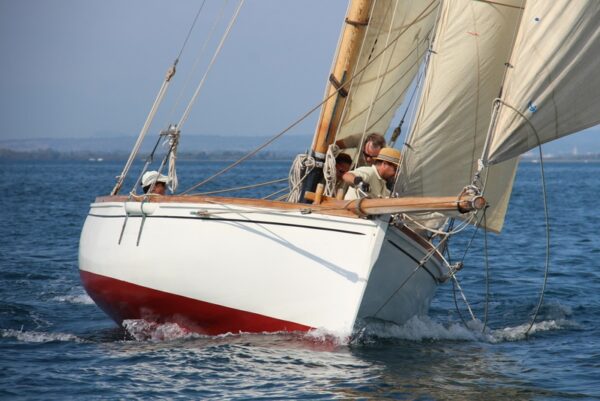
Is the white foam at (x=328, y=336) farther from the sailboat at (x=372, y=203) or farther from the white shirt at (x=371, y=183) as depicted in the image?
the white shirt at (x=371, y=183)

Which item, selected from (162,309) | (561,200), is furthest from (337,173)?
(561,200)

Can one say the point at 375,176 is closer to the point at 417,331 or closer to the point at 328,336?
the point at 328,336

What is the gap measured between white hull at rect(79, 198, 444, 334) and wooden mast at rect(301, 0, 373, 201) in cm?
130

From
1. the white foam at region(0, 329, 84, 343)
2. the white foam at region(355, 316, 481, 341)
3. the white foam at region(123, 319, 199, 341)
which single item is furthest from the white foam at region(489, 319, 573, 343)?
the white foam at region(0, 329, 84, 343)

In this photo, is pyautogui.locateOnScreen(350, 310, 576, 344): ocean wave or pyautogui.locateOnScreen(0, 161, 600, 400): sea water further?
pyautogui.locateOnScreen(350, 310, 576, 344): ocean wave

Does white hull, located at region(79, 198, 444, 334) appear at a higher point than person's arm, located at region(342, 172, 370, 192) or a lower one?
lower

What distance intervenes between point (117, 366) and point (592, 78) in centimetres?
554

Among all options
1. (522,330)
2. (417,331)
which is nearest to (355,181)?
(417,331)

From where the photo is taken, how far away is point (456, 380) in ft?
34.3

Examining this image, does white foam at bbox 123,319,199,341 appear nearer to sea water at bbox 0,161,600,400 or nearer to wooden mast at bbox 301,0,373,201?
sea water at bbox 0,161,600,400

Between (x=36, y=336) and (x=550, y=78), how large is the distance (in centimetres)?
679

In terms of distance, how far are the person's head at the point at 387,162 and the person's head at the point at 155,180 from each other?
2.83 m

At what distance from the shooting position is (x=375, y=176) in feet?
37.8

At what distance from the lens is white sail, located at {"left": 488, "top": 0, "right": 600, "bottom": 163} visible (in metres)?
9.70
